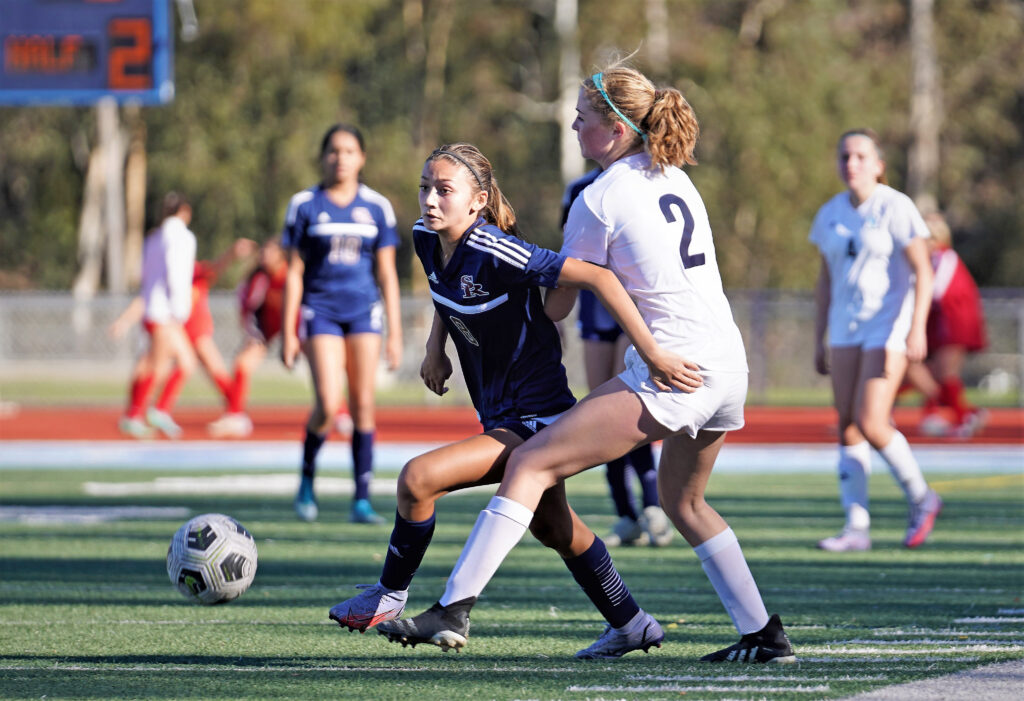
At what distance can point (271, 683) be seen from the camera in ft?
14.9

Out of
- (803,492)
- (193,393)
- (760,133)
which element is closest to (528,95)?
(760,133)

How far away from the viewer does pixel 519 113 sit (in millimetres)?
39125

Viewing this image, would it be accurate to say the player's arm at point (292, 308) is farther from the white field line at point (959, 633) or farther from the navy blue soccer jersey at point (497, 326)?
the white field line at point (959, 633)

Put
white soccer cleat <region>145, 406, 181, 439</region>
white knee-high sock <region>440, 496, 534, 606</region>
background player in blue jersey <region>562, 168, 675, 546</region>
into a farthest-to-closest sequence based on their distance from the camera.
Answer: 1. white soccer cleat <region>145, 406, 181, 439</region>
2. background player in blue jersey <region>562, 168, 675, 546</region>
3. white knee-high sock <region>440, 496, 534, 606</region>

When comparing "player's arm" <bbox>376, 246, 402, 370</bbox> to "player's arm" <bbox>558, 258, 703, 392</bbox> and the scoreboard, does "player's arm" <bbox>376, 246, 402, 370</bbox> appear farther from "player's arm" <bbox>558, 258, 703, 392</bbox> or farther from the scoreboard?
the scoreboard

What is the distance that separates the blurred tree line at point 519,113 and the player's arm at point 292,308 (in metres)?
27.1

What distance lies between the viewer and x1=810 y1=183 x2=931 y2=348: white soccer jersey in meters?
7.90

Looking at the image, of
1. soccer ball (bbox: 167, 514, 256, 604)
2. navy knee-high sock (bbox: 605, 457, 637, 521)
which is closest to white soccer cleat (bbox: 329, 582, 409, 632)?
soccer ball (bbox: 167, 514, 256, 604)

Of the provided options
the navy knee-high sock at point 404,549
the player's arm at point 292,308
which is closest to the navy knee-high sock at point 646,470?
the player's arm at point 292,308

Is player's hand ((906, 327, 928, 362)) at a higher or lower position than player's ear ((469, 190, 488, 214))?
lower

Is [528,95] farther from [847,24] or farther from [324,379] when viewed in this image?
[324,379]

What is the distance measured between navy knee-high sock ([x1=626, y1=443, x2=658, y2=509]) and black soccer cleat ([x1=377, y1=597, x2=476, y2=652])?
3778 millimetres

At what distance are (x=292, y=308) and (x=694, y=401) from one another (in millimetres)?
4930

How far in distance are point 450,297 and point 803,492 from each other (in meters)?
7.54
